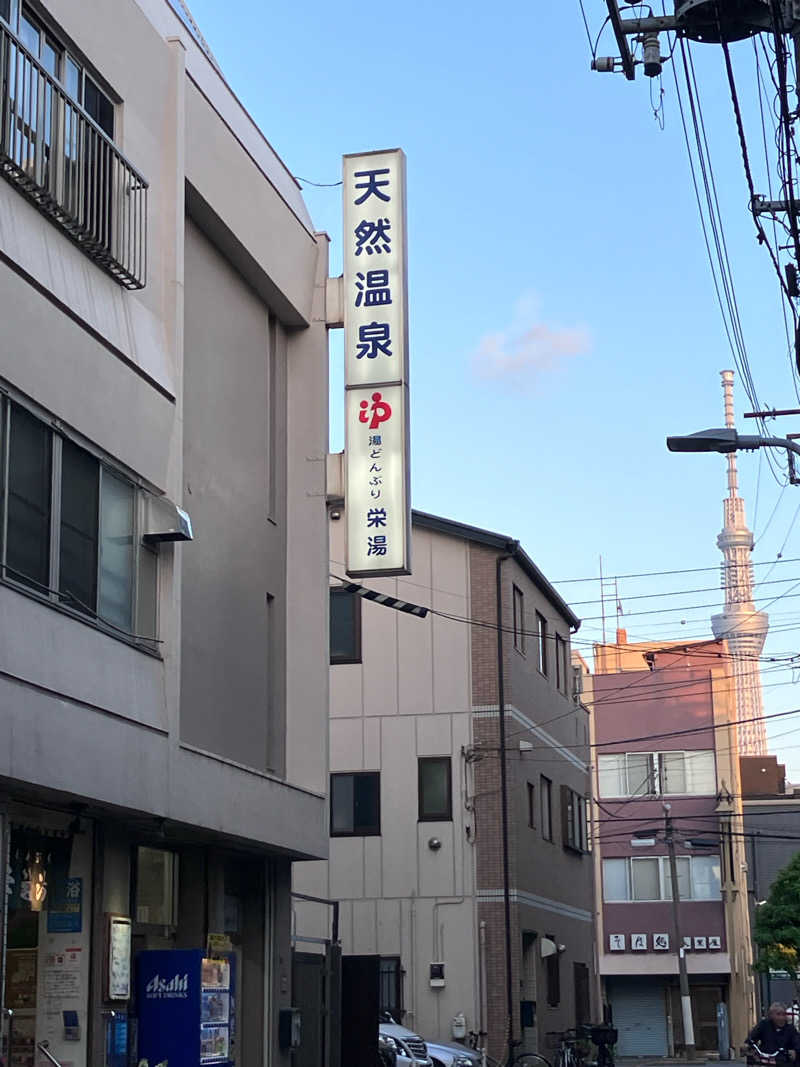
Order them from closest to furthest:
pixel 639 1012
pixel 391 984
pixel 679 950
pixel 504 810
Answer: pixel 391 984 → pixel 504 810 → pixel 679 950 → pixel 639 1012

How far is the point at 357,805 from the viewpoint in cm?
3328

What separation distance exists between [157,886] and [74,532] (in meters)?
5.13

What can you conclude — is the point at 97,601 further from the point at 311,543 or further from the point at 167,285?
the point at 311,543

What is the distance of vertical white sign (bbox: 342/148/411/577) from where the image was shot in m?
19.2

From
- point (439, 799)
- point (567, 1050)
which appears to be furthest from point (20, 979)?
point (567, 1050)

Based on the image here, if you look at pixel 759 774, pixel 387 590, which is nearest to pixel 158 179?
pixel 387 590

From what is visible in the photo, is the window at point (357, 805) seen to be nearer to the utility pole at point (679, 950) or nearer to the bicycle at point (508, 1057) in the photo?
the bicycle at point (508, 1057)

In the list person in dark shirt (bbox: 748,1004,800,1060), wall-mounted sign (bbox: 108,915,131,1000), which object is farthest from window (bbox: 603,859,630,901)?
wall-mounted sign (bbox: 108,915,131,1000)

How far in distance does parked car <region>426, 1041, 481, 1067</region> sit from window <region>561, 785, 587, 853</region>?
10111mm

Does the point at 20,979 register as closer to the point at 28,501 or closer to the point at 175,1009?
the point at 175,1009

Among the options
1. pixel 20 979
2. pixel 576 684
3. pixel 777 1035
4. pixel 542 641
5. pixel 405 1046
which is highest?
pixel 542 641

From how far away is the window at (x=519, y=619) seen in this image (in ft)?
113

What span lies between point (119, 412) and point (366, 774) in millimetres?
19450

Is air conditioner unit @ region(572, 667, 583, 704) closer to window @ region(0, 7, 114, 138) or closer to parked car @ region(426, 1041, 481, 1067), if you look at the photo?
parked car @ region(426, 1041, 481, 1067)
